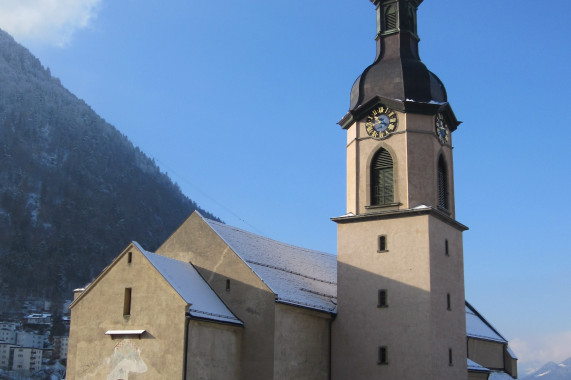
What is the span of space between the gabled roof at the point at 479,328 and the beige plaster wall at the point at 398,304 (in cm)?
1594

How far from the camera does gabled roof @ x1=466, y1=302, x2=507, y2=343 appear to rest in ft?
171

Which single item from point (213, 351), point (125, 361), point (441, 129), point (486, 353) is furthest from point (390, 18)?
point (486, 353)

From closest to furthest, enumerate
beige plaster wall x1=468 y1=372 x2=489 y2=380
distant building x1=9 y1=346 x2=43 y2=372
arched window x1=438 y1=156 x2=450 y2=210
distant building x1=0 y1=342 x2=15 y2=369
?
arched window x1=438 y1=156 x2=450 y2=210
beige plaster wall x1=468 y1=372 x2=489 y2=380
distant building x1=9 y1=346 x2=43 y2=372
distant building x1=0 y1=342 x2=15 y2=369

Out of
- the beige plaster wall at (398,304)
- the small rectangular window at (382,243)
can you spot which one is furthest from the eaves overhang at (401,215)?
the small rectangular window at (382,243)

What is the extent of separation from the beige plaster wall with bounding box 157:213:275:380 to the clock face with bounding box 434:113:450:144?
12020mm

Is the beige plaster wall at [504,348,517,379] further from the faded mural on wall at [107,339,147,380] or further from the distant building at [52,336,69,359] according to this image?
the distant building at [52,336,69,359]

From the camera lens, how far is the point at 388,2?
39594 mm

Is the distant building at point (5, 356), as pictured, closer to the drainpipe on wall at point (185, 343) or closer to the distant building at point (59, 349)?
the distant building at point (59, 349)

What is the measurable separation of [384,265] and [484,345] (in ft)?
68.2

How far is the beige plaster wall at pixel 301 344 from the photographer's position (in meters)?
32.4

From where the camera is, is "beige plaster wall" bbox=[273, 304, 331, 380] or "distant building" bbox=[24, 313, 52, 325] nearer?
"beige plaster wall" bbox=[273, 304, 331, 380]

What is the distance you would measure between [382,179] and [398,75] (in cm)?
535

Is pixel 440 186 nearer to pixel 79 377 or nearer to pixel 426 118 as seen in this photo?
pixel 426 118

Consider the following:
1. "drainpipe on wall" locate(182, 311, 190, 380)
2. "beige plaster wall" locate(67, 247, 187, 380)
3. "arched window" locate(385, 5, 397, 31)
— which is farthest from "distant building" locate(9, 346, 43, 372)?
"drainpipe on wall" locate(182, 311, 190, 380)
